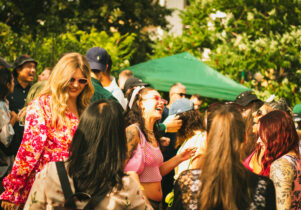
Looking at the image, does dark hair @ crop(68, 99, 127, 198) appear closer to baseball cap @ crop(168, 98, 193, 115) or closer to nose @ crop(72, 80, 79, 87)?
nose @ crop(72, 80, 79, 87)

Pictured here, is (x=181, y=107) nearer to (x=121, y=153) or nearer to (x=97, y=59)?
(x=97, y=59)

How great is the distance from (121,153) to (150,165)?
4.75 feet

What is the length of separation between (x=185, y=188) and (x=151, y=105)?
1.48 m

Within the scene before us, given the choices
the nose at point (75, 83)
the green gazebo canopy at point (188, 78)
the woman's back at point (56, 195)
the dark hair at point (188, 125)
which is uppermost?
the nose at point (75, 83)

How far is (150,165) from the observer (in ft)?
12.3

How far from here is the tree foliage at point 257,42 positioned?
40.4 feet

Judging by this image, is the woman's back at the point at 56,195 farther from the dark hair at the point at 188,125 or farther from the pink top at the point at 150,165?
the dark hair at the point at 188,125

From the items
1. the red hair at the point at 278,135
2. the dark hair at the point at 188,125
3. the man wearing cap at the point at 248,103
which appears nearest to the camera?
the red hair at the point at 278,135

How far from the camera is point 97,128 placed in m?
2.29

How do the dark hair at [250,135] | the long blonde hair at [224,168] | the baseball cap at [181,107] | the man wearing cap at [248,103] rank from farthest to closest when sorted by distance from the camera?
the man wearing cap at [248,103], the baseball cap at [181,107], the dark hair at [250,135], the long blonde hair at [224,168]

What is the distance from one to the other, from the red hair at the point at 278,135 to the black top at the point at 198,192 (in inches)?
31.8

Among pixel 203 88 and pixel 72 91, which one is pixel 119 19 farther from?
pixel 72 91

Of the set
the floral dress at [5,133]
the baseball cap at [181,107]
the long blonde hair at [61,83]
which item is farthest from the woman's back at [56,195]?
the baseball cap at [181,107]

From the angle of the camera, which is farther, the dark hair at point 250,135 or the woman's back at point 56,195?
the dark hair at point 250,135
